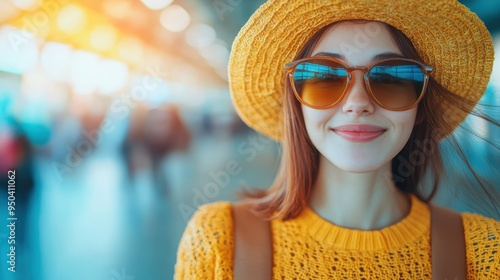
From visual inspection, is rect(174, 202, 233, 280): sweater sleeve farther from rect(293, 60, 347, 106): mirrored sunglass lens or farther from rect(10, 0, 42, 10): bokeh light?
rect(10, 0, 42, 10): bokeh light

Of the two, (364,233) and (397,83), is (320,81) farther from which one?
(364,233)

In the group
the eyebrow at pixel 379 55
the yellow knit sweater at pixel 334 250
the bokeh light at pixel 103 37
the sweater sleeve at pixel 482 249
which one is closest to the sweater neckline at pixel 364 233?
the yellow knit sweater at pixel 334 250

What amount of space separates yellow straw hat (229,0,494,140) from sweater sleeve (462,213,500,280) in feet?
Answer: 0.86

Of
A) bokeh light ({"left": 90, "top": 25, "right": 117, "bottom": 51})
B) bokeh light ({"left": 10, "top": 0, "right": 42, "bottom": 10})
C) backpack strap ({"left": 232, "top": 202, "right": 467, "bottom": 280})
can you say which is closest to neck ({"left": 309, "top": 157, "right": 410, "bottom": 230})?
backpack strap ({"left": 232, "top": 202, "right": 467, "bottom": 280})

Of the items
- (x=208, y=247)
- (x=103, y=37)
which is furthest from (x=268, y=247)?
Result: (x=103, y=37)

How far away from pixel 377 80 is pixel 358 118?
0.09 meters

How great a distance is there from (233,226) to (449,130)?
615 millimetres

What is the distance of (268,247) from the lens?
1.15m

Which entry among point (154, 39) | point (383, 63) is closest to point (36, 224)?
point (154, 39)

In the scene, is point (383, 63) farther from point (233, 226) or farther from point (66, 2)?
point (66, 2)

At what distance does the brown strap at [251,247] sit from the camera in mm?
1111

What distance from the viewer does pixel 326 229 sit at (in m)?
1.19

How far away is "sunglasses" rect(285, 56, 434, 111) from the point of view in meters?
1.05

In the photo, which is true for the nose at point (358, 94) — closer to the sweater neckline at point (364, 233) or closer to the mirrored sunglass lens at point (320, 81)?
the mirrored sunglass lens at point (320, 81)
